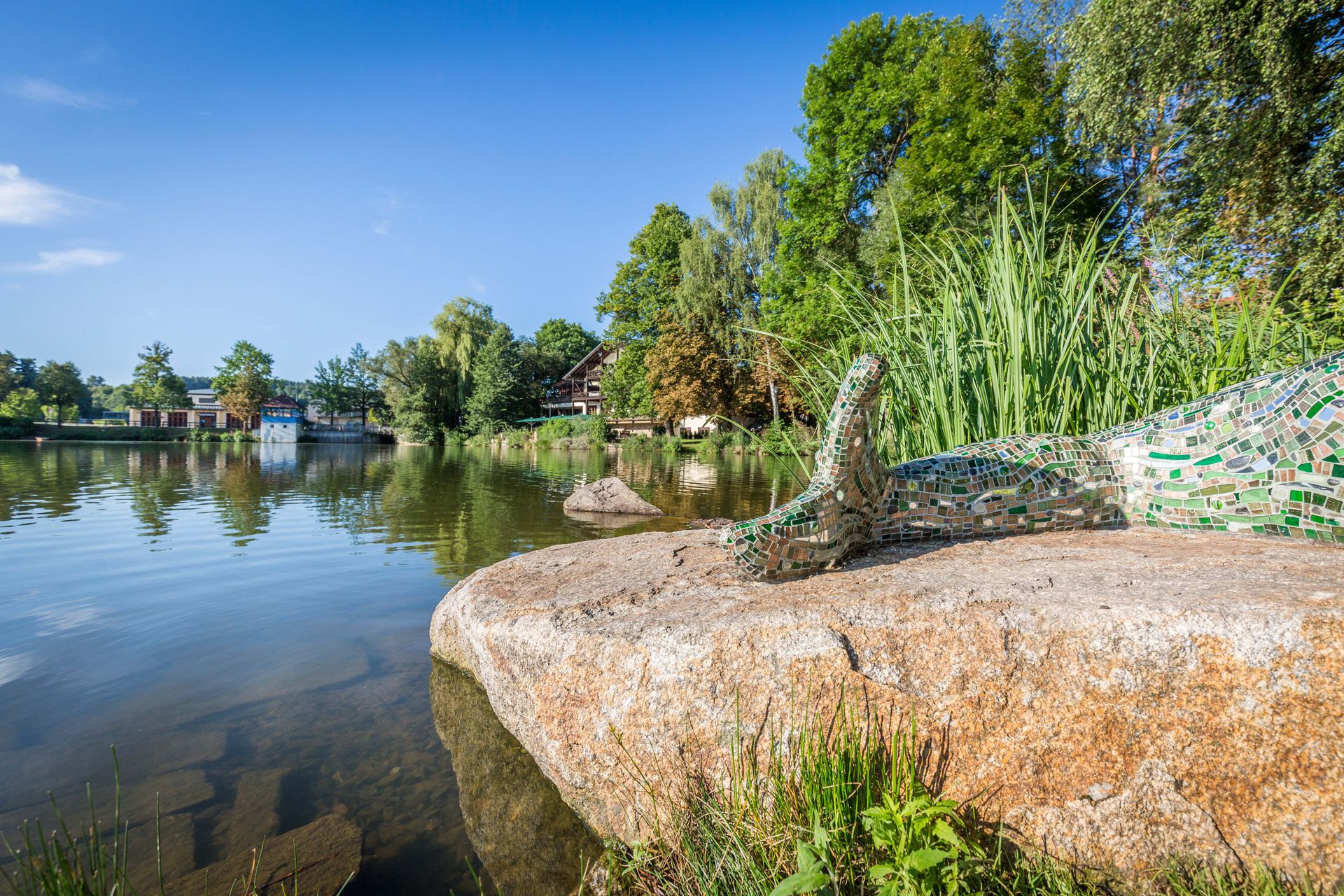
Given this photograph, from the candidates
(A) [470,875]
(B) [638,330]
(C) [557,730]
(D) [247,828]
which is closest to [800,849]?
(C) [557,730]

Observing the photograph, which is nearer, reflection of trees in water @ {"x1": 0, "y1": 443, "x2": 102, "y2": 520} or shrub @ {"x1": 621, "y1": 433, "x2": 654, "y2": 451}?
reflection of trees in water @ {"x1": 0, "y1": 443, "x2": 102, "y2": 520}


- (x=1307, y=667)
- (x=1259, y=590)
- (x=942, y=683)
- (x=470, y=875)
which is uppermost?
(x=1259, y=590)

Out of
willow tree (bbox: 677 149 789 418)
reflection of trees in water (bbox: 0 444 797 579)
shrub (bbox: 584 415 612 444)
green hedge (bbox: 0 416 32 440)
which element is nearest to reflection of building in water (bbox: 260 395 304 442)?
green hedge (bbox: 0 416 32 440)

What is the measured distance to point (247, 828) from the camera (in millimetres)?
1983

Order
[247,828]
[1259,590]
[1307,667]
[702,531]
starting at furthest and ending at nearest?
[702,531] < [247,828] < [1259,590] < [1307,667]

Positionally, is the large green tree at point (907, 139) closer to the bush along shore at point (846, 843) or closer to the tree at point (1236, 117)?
the tree at point (1236, 117)

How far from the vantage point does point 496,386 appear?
4525 centimetres

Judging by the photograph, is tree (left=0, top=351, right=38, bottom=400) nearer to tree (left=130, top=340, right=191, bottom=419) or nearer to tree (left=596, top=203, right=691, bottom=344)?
tree (left=130, top=340, right=191, bottom=419)

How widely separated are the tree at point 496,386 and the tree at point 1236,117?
40.1 m

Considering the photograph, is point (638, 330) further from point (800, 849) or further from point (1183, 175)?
point (800, 849)

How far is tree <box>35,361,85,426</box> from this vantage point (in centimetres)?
5894

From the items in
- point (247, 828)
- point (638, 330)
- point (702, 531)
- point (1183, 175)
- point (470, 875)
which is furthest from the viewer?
point (638, 330)

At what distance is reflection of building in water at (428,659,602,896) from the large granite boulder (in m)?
0.11

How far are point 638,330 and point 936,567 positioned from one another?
39818 millimetres
